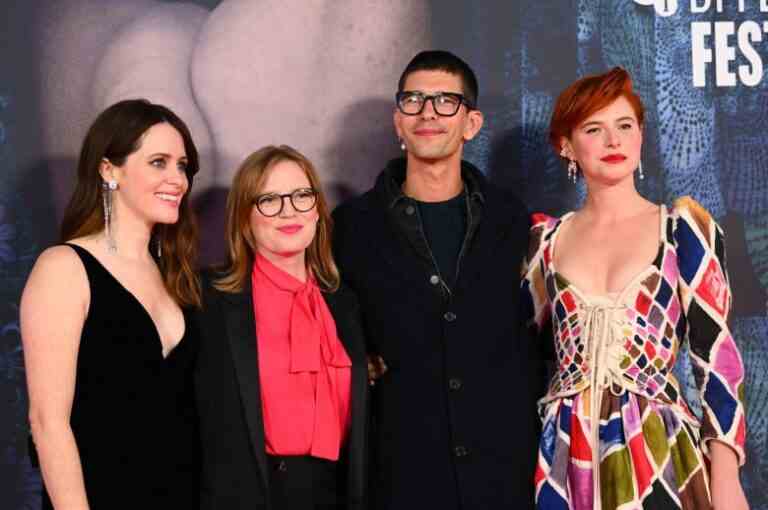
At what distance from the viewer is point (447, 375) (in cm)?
283

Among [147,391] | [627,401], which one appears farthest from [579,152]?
[147,391]

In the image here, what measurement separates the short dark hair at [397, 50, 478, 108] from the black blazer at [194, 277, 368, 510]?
905 millimetres

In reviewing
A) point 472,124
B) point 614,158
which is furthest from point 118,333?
point 614,158

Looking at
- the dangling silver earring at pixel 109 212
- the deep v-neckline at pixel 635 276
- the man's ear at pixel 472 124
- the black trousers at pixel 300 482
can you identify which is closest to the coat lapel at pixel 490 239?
the deep v-neckline at pixel 635 276

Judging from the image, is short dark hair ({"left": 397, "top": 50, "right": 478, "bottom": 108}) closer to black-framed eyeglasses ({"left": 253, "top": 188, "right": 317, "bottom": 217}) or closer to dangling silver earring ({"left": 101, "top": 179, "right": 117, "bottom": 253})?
black-framed eyeglasses ({"left": 253, "top": 188, "right": 317, "bottom": 217})

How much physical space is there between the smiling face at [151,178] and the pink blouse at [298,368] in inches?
12.4

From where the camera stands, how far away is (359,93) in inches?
139

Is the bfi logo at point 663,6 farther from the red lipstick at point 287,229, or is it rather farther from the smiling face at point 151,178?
the smiling face at point 151,178

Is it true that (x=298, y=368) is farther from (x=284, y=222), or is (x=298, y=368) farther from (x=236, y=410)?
(x=284, y=222)

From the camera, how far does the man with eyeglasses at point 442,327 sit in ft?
9.24

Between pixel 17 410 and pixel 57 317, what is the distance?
118 centimetres

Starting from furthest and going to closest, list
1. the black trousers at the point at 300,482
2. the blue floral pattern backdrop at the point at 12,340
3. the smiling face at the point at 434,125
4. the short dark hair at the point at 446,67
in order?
the blue floral pattern backdrop at the point at 12,340 < the short dark hair at the point at 446,67 < the smiling face at the point at 434,125 < the black trousers at the point at 300,482

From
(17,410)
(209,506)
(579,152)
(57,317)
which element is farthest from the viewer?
(17,410)

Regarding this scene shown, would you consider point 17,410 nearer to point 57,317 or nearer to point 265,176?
point 57,317
